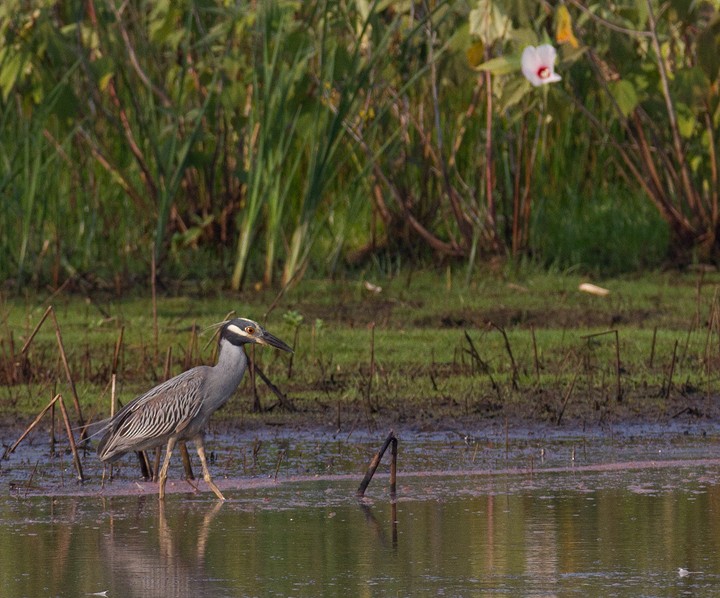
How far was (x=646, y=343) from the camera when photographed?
9.65m

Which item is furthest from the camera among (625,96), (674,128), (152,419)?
(674,128)

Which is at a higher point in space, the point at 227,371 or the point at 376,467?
the point at 227,371

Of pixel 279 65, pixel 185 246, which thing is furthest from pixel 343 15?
pixel 185 246

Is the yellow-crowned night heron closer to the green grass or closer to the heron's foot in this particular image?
the heron's foot

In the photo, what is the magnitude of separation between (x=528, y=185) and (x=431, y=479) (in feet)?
19.8

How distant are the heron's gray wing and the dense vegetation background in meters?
4.61

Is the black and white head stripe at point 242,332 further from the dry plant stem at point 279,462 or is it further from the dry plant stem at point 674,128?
the dry plant stem at point 674,128

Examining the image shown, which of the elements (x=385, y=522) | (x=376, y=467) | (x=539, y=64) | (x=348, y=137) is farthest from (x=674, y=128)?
(x=385, y=522)

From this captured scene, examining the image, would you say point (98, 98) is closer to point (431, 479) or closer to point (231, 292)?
point (231, 292)

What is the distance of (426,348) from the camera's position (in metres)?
9.62

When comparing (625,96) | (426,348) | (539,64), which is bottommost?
(426,348)

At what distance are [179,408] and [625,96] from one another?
5.58 m

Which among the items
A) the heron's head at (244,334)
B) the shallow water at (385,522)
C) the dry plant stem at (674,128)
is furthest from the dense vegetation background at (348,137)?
the heron's head at (244,334)

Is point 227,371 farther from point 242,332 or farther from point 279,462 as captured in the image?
point 279,462
